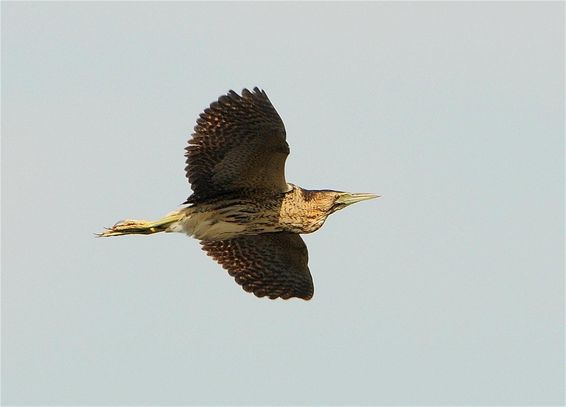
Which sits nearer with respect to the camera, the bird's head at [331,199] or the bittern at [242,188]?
the bittern at [242,188]

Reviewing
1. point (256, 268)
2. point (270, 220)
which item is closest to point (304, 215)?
point (270, 220)

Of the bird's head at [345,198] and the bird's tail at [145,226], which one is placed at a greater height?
the bird's head at [345,198]

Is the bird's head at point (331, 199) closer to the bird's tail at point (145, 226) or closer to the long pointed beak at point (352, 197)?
the long pointed beak at point (352, 197)

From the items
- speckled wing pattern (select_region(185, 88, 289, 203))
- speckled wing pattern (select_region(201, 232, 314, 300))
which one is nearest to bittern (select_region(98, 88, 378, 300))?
speckled wing pattern (select_region(185, 88, 289, 203))

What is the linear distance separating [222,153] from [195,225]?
740 mm

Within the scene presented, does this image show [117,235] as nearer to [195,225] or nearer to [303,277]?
[195,225]

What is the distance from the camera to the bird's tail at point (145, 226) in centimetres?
1326

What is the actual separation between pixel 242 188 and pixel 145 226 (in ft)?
2.97

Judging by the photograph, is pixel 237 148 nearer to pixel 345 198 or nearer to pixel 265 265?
pixel 345 198

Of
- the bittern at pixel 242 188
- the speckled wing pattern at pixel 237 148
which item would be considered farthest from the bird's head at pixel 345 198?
the speckled wing pattern at pixel 237 148

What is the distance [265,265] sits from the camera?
14312 millimetres

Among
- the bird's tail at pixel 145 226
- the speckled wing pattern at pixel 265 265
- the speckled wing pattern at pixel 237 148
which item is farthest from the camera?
the speckled wing pattern at pixel 265 265

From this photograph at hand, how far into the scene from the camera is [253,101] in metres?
12.5

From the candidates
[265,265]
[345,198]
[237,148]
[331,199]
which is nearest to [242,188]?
[237,148]
